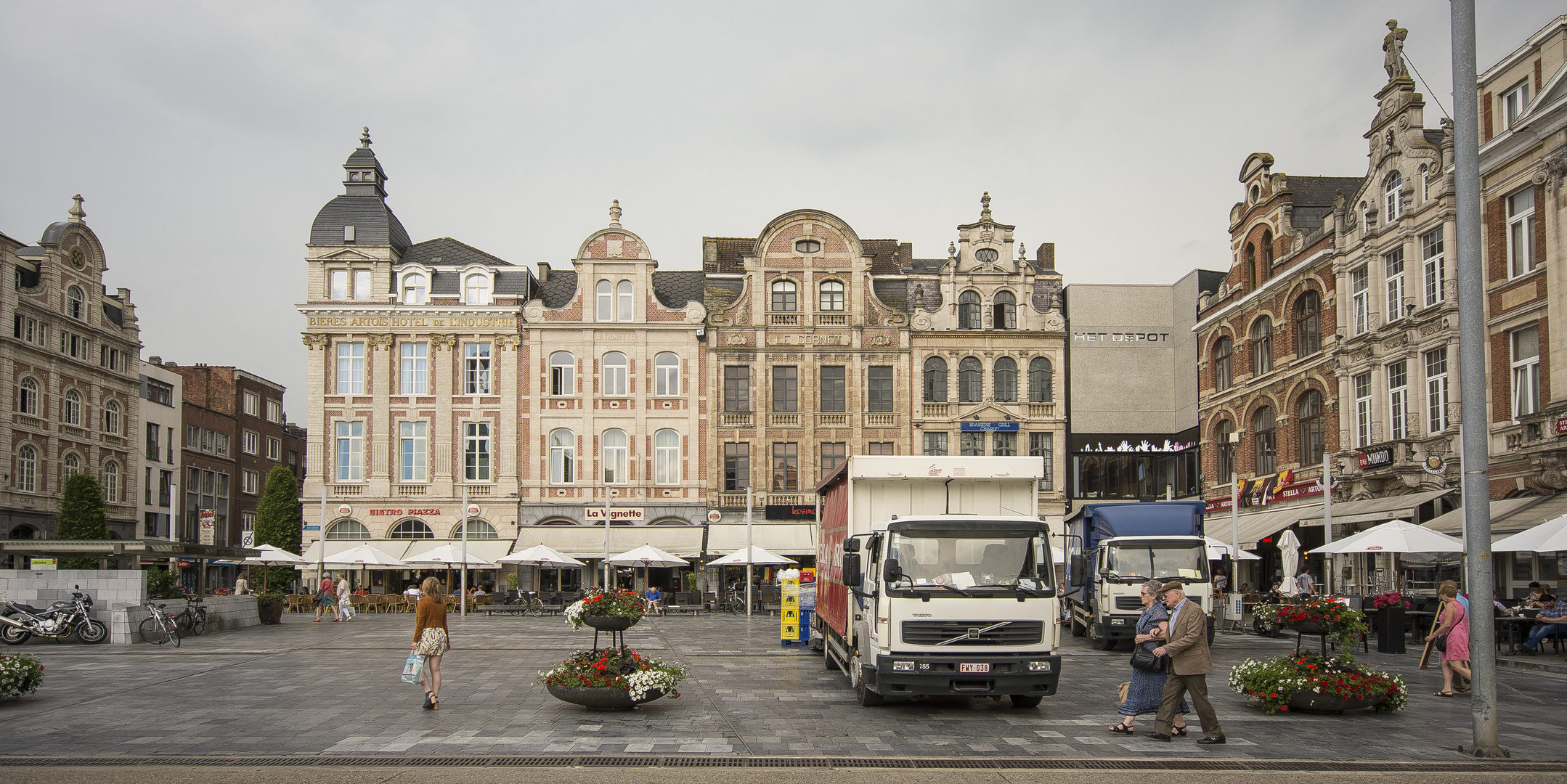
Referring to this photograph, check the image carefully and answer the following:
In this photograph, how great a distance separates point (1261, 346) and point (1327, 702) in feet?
104

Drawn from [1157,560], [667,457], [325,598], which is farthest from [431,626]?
[667,457]

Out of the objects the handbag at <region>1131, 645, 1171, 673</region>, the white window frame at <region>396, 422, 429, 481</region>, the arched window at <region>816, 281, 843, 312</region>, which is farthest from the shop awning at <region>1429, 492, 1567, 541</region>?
the white window frame at <region>396, 422, 429, 481</region>

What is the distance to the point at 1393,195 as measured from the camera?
35.4 m

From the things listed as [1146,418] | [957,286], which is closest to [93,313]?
[957,286]

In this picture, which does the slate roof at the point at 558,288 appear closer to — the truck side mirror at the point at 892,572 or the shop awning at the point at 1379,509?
the shop awning at the point at 1379,509

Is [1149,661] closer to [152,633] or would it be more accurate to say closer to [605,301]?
[152,633]

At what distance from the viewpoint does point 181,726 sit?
13406mm

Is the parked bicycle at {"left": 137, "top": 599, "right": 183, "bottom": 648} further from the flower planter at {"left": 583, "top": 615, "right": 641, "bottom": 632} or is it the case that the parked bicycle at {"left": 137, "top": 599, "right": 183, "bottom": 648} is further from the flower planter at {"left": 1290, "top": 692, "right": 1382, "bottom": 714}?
the flower planter at {"left": 1290, "top": 692, "right": 1382, "bottom": 714}

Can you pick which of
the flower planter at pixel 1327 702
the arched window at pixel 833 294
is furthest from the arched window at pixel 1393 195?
the flower planter at pixel 1327 702

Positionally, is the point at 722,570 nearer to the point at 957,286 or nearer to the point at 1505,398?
the point at 957,286

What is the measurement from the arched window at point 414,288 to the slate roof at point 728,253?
11.9 metres

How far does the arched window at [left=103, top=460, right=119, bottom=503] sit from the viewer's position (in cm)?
5700

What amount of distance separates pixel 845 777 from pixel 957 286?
41.1 metres

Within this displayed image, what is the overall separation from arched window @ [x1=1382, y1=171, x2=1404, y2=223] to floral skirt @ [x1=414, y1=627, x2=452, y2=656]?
3068 cm
